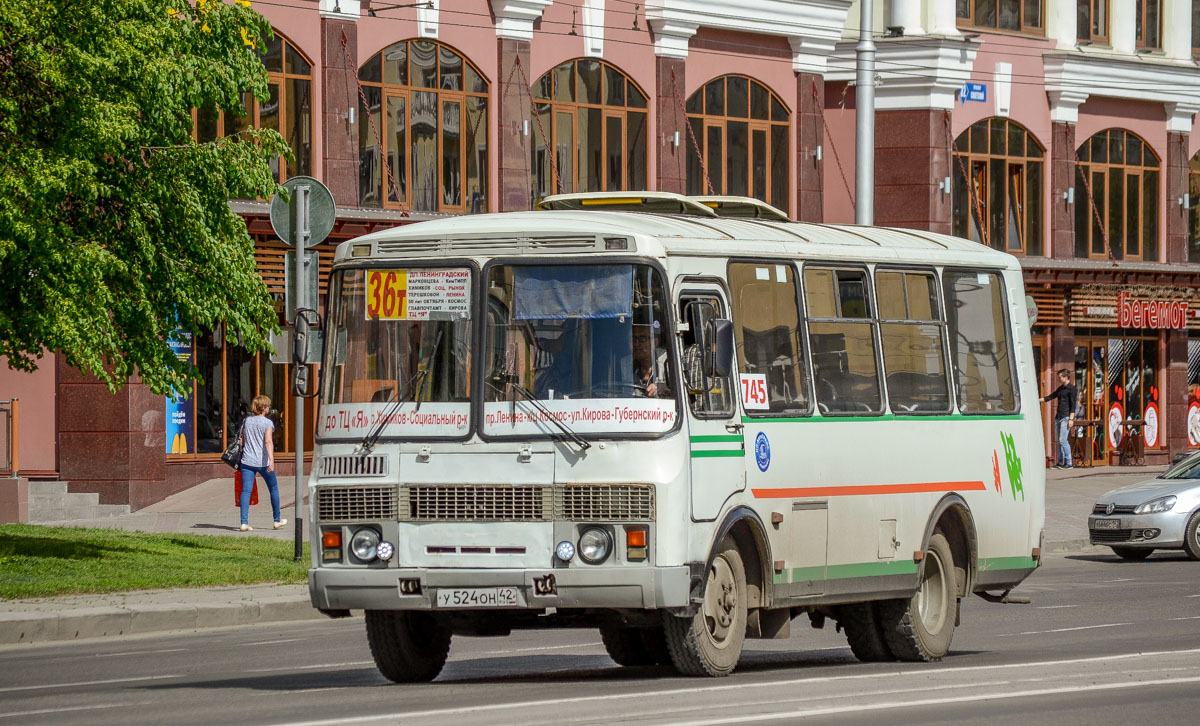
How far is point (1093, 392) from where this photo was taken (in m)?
45.8

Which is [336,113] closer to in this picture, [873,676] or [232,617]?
[232,617]

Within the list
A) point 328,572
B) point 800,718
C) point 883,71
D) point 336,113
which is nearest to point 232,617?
point 328,572

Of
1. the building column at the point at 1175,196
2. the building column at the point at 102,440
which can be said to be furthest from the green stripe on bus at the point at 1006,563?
→ the building column at the point at 1175,196

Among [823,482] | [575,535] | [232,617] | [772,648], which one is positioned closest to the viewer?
[575,535]

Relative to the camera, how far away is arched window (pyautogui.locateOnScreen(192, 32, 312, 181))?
109 feet

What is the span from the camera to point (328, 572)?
11.9 m

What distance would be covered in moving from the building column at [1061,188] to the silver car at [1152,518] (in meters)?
19.8

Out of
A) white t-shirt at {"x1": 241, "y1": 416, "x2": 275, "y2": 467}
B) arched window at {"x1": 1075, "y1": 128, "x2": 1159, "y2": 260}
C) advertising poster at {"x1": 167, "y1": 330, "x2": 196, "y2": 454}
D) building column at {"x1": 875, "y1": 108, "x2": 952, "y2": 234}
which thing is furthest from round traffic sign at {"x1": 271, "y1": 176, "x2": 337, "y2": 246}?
arched window at {"x1": 1075, "y1": 128, "x2": 1159, "y2": 260}

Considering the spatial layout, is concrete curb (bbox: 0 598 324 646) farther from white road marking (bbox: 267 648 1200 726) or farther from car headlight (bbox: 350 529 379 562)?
white road marking (bbox: 267 648 1200 726)

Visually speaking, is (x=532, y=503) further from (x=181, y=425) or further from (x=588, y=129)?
Result: (x=588, y=129)

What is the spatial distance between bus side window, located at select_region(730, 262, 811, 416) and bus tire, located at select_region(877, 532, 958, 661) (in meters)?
1.75

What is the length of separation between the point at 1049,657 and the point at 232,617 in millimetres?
7459

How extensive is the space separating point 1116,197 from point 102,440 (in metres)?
24.1

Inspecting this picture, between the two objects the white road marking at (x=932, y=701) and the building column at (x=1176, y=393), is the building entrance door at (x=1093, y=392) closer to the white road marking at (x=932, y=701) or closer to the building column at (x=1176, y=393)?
the building column at (x=1176, y=393)
